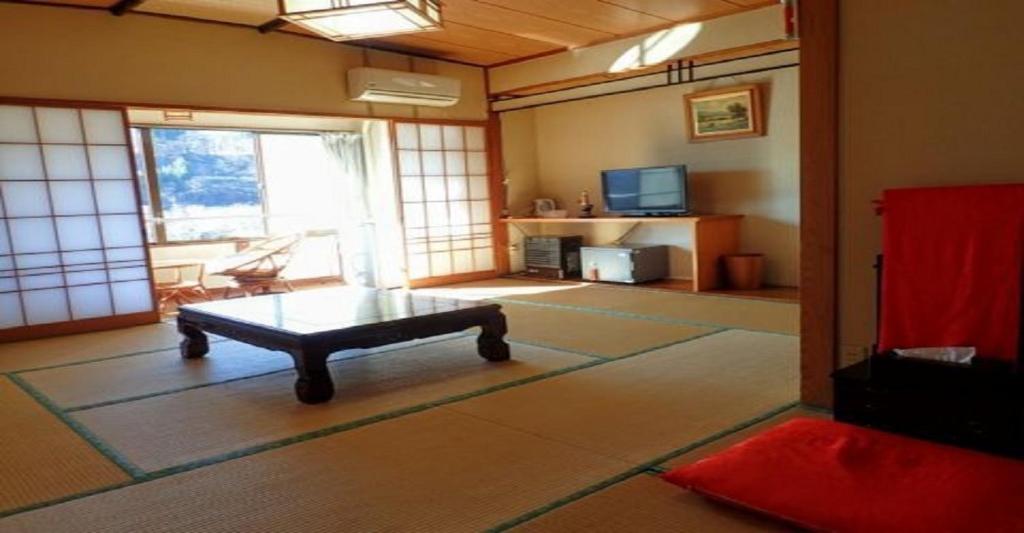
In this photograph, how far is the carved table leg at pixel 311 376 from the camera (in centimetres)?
291

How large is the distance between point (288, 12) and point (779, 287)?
4.58 metres

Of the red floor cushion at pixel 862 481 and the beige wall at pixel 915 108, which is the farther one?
the beige wall at pixel 915 108

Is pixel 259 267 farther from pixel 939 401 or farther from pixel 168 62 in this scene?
pixel 939 401

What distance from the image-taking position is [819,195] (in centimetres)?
255

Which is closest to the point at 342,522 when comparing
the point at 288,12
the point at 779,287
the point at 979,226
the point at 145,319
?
the point at 979,226

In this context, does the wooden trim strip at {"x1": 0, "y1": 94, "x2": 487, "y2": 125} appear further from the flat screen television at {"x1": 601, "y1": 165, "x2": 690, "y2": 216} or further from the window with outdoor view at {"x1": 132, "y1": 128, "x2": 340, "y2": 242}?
the flat screen television at {"x1": 601, "y1": 165, "x2": 690, "y2": 216}

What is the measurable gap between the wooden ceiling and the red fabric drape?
10.7 ft

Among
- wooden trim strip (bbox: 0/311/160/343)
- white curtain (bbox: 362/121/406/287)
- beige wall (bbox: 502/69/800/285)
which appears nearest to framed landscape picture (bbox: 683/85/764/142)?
beige wall (bbox: 502/69/800/285)

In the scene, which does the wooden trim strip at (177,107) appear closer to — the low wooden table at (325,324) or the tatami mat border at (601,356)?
the low wooden table at (325,324)

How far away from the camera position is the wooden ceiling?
485cm

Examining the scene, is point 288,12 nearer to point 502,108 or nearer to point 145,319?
point 145,319

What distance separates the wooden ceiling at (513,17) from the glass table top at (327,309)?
221 cm

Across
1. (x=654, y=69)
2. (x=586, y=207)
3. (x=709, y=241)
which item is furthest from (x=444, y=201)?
(x=709, y=241)

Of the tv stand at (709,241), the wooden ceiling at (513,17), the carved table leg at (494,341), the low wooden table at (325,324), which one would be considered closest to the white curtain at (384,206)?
the wooden ceiling at (513,17)
